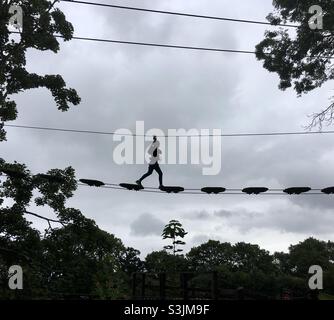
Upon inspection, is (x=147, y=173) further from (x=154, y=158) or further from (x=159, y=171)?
(x=154, y=158)

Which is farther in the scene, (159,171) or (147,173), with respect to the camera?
(159,171)

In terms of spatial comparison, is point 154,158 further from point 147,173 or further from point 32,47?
point 32,47

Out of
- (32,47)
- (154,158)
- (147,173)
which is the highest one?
(32,47)

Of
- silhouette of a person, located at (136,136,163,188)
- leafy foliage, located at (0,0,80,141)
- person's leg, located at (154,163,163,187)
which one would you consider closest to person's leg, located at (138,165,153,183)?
silhouette of a person, located at (136,136,163,188)

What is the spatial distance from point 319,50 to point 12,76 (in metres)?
10.5

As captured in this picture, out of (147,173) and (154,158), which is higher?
(154,158)

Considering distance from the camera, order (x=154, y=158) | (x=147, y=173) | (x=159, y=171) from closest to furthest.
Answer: (x=154, y=158), (x=147, y=173), (x=159, y=171)

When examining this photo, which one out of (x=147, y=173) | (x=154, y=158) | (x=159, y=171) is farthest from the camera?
(x=159, y=171)

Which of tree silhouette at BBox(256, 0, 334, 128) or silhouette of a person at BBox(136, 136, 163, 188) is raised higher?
tree silhouette at BBox(256, 0, 334, 128)

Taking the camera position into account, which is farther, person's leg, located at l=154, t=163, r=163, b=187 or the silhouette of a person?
person's leg, located at l=154, t=163, r=163, b=187

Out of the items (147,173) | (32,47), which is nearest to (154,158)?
(147,173)

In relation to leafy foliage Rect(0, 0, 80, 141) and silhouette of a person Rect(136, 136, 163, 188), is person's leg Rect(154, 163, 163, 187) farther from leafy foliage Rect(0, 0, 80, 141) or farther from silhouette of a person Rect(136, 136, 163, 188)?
leafy foliage Rect(0, 0, 80, 141)

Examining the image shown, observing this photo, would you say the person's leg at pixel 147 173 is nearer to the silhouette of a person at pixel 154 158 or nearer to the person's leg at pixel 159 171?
the silhouette of a person at pixel 154 158
